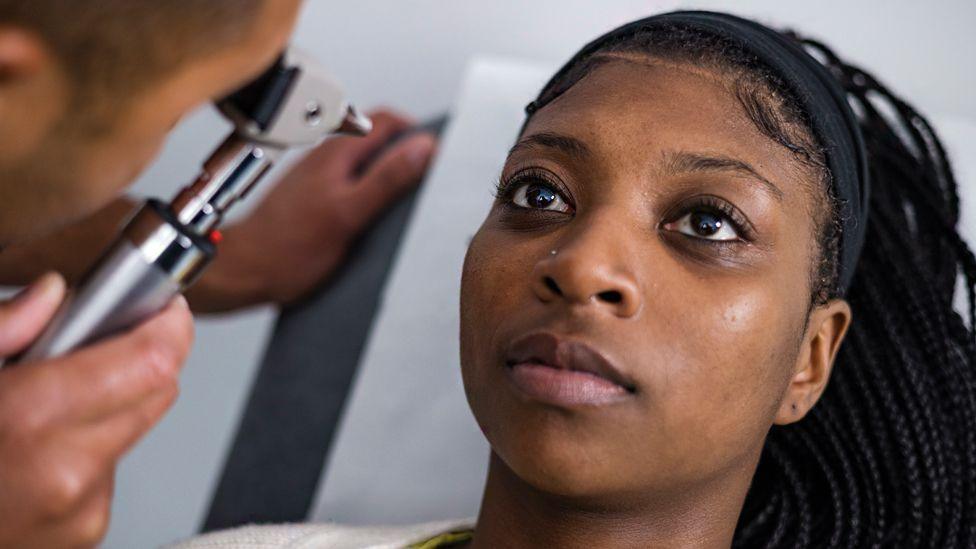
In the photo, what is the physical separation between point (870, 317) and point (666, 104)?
384mm

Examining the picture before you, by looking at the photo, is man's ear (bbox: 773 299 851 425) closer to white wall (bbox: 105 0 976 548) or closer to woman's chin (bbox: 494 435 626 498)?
woman's chin (bbox: 494 435 626 498)

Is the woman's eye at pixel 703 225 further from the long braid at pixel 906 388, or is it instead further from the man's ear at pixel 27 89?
the man's ear at pixel 27 89

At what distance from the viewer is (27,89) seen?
50 centimetres

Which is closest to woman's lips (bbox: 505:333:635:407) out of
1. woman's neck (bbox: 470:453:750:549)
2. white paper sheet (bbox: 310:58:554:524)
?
woman's neck (bbox: 470:453:750:549)

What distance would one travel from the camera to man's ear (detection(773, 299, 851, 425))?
38.0 inches

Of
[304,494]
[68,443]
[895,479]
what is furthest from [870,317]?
[68,443]

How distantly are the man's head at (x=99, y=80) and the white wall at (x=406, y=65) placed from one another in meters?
0.99

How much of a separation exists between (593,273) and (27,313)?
39 cm

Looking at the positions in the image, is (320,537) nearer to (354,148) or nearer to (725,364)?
(725,364)

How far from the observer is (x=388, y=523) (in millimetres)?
1340

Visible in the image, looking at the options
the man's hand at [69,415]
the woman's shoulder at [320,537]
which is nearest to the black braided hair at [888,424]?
the woman's shoulder at [320,537]

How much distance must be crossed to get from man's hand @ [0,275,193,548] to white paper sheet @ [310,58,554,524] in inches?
29.3

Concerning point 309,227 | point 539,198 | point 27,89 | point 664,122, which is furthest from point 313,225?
point 27,89

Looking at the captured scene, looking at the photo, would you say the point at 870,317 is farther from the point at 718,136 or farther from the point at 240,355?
the point at 240,355
